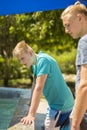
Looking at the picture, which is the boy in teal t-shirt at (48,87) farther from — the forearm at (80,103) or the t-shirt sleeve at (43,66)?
the forearm at (80,103)

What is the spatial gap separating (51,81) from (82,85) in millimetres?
1292

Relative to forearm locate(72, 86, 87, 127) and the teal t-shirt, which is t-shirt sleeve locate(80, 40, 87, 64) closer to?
forearm locate(72, 86, 87, 127)

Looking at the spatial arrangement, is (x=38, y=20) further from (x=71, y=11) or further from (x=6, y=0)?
(x=71, y=11)

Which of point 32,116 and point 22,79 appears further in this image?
point 22,79

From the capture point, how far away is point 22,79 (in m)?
14.7

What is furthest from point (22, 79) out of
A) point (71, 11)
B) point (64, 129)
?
point (71, 11)

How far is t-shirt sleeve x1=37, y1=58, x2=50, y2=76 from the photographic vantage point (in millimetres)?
3525

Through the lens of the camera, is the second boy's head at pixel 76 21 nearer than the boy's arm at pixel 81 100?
No

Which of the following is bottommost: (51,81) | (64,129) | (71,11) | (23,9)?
(64,129)

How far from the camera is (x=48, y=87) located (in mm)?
3727

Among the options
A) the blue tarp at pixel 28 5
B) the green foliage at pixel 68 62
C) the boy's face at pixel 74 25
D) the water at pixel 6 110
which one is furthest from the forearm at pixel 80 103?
the green foliage at pixel 68 62

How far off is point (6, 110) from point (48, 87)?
3784mm

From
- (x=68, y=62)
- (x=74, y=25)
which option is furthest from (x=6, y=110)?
(x=68, y=62)

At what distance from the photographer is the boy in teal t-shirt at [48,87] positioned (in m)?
3.49
